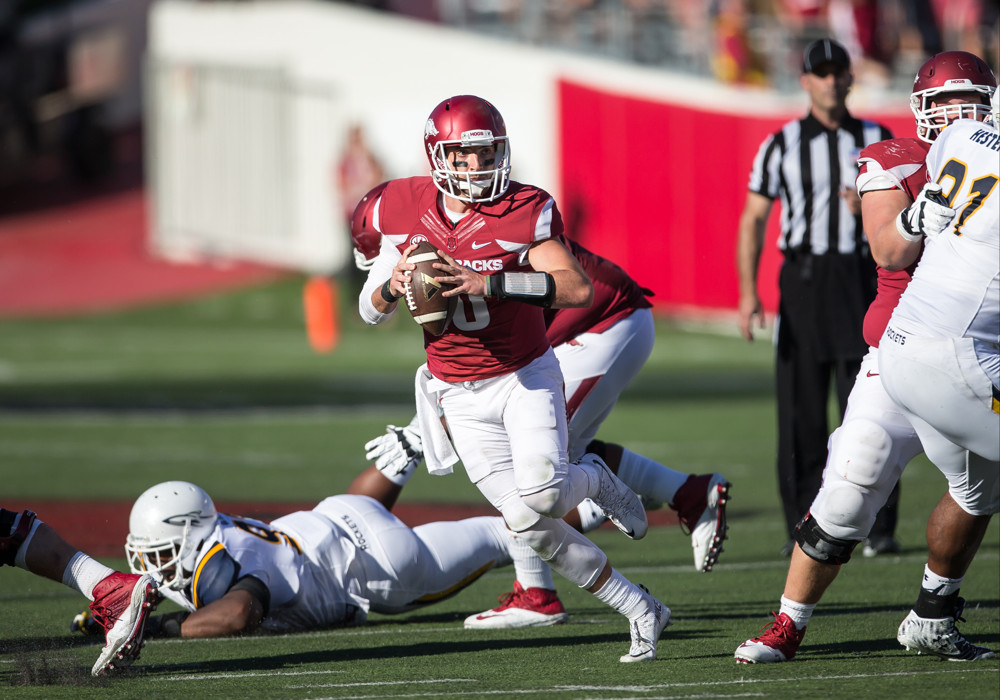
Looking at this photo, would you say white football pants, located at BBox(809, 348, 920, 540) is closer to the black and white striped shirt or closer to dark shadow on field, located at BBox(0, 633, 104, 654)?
the black and white striped shirt

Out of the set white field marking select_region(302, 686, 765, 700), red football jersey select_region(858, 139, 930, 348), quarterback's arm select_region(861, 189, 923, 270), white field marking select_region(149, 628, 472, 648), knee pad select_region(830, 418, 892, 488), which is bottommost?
white field marking select_region(149, 628, 472, 648)

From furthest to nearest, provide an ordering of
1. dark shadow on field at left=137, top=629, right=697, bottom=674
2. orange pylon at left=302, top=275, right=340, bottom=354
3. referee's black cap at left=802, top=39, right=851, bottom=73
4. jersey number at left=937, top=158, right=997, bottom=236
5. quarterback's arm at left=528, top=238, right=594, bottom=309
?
orange pylon at left=302, top=275, right=340, bottom=354
referee's black cap at left=802, top=39, right=851, bottom=73
dark shadow on field at left=137, top=629, right=697, bottom=674
quarterback's arm at left=528, top=238, right=594, bottom=309
jersey number at left=937, top=158, right=997, bottom=236

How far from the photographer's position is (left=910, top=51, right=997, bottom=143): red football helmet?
4480 mm

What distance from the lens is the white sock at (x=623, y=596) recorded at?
455 centimetres

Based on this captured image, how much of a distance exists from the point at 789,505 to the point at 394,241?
2596 millimetres

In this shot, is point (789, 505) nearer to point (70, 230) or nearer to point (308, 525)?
point (308, 525)

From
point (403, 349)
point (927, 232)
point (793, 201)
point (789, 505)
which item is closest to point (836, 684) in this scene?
point (927, 232)

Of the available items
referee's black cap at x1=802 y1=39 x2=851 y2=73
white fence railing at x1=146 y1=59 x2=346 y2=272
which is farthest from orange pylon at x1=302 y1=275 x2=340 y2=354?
referee's black cap at x1=802 y1=39 x2=851 y2=73

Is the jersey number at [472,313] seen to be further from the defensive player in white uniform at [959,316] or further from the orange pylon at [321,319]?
the orange pylon at [321,319]

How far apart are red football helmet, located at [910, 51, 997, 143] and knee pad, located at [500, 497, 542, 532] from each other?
5.32 feet

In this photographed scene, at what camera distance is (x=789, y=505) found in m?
6.57

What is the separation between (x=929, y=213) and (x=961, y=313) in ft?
0.91

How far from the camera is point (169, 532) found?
16.0ft

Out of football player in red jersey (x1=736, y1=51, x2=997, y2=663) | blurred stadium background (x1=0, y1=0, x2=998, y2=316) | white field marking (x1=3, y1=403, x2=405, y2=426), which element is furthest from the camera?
blurred stadium background (x1=0, y1=0, x2=998, y2=316)
